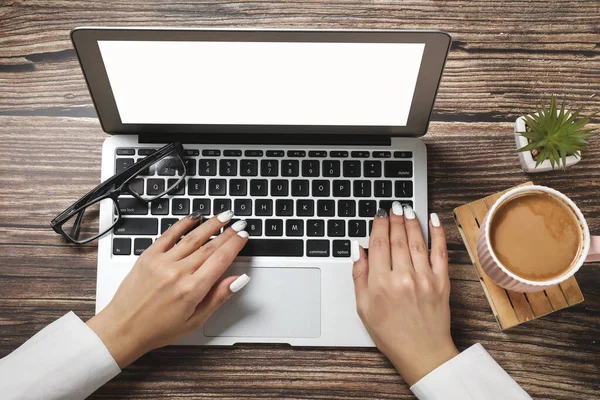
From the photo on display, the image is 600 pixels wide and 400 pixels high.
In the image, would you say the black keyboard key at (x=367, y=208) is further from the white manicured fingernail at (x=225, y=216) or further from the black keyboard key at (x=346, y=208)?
the white manicured fingernail at (x=225, y=216)

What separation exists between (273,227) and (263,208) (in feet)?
0.09

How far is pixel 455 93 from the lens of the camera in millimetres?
789

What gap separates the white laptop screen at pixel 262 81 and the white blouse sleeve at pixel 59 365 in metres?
0.28

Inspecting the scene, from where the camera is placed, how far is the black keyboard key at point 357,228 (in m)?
0.73

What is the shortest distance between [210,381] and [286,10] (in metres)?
0.53

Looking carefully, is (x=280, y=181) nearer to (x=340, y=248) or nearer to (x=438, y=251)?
(x=340, y=248)

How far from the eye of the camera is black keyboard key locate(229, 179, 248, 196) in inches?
28.9

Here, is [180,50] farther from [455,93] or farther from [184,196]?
[455,93]

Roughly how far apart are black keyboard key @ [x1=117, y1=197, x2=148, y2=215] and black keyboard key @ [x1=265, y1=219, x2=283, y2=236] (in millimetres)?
162

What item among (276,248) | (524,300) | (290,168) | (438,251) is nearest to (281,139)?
(290,168)

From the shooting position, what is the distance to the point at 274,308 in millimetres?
728

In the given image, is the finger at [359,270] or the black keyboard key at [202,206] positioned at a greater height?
the black keyboard key at [202,206]

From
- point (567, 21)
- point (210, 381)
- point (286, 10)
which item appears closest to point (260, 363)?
point (210, 381)

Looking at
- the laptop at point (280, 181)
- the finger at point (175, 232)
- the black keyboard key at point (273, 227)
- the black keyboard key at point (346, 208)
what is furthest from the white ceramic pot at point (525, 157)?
the finger at point (175, 232)
